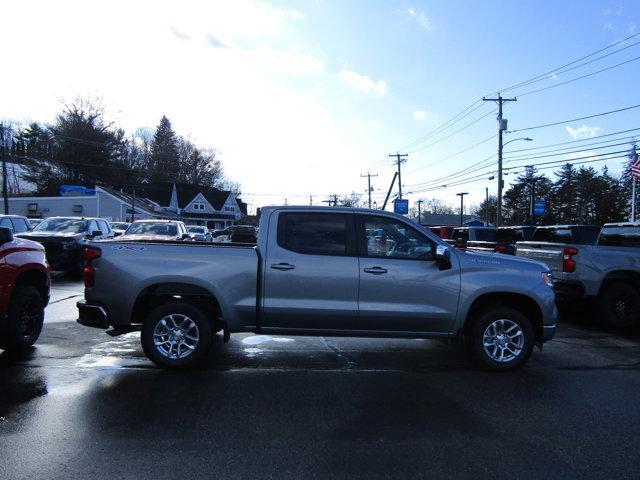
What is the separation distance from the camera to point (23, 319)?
6.68 meters

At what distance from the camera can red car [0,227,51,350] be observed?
615 cm

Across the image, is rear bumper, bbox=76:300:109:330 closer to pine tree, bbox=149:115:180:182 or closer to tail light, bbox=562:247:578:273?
tail light, bbox=562:247:578:273

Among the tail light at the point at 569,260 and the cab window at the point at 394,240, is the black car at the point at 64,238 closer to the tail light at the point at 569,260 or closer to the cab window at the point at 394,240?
the cab window at the point at 394,240

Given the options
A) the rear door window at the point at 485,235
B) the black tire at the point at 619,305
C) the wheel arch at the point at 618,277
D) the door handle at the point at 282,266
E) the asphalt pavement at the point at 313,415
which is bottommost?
the asphalt pavement at the point at 313,415

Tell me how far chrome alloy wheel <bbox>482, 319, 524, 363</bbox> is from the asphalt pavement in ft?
0.86

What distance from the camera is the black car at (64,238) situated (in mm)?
15133

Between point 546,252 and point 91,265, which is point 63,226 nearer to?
point 91,265

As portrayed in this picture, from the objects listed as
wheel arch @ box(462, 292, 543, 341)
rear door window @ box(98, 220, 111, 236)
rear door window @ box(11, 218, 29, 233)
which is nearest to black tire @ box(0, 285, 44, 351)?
wheel arch @ box(462, 292, 543, 341)

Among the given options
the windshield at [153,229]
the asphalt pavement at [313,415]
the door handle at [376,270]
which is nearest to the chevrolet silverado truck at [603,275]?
the asphalt pavement at [313,415]

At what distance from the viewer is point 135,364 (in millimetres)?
6359

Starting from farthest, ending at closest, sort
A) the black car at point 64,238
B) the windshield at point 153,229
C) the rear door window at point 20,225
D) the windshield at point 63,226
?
the windshield at point 153,229
the windshield at point 63,226
the rear door window at point 20,225
the black car at point 64,238

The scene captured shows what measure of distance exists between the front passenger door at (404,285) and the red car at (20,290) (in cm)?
419

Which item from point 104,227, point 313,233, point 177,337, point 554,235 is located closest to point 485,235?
point 554,235

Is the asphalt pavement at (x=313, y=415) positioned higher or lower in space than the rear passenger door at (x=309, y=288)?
lower
